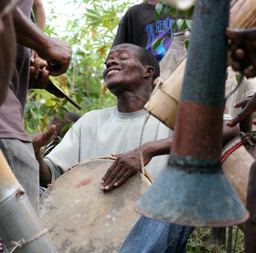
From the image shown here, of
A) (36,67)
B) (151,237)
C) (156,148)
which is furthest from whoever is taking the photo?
(156,148)

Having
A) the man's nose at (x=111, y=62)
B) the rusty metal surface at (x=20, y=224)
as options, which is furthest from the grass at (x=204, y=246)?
the rusty metal surface at (x=20, y=224)

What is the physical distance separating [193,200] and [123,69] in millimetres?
2564

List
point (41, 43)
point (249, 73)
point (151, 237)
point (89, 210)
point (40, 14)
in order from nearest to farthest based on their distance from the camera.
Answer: point (249, 73) → point (41, 43) → point (151, 237) → point (89, 210) → point (40, 14)

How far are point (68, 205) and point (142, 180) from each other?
1.59 ft

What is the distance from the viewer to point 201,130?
56.1 inches

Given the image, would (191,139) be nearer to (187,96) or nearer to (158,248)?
(187,96)

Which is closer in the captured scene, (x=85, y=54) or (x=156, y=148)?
(x=156, y=148)

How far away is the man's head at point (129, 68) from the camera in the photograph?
3801mm

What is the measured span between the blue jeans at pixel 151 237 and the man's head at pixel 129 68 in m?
1.50

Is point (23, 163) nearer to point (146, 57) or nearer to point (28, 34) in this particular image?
point (28, 34)

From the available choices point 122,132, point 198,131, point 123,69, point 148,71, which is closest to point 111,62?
point 123,69

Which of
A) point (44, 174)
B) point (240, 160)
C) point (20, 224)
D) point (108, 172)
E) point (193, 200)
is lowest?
point (44, 174)

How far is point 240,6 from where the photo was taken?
1743mm

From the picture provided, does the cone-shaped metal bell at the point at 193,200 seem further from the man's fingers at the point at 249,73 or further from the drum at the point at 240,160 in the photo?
the drum at the point at 240,160
